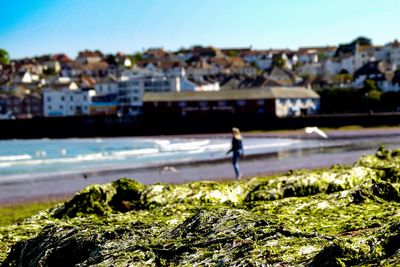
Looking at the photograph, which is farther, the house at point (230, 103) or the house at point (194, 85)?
the house at point (194, 85)

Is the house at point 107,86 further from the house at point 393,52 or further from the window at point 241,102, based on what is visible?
the house at point 393,52

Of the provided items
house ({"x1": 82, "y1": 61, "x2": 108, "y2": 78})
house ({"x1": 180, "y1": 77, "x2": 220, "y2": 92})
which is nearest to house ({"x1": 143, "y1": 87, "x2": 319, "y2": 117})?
house ({"x1": 180, "y1": 77, "x2": 220, "y2": 92})

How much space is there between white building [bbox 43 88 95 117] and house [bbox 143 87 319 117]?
105 ft

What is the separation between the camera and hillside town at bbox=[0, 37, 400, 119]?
95194 mm

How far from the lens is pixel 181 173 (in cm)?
3381

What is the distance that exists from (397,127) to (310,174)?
69.9 metres

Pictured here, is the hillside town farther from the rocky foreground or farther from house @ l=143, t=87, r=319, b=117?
the rocky foreground

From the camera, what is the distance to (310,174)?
9578 mm

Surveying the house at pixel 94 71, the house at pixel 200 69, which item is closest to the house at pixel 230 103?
the house at pixel 200 69

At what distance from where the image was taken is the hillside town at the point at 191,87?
3748 inches

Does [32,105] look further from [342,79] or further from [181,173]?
[181,173]

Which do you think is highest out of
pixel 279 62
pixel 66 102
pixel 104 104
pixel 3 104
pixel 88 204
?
pixel 279 62

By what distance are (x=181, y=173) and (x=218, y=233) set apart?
2916cm

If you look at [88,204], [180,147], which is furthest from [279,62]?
[88,204]
